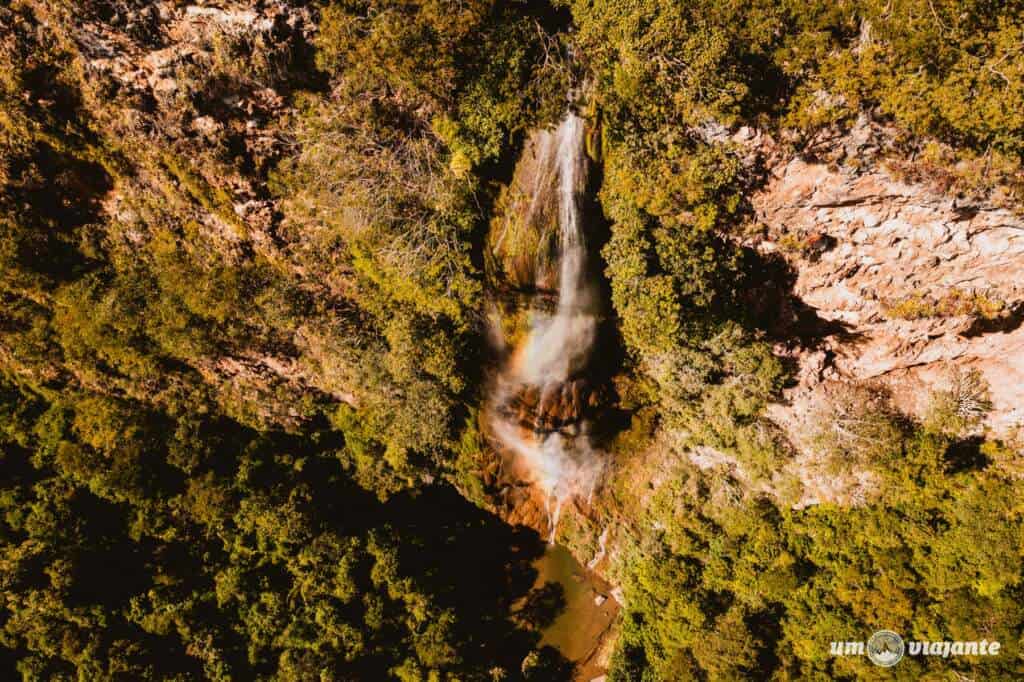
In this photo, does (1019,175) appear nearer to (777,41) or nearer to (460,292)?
(777,41)

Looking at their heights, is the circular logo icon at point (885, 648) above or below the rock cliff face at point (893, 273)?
below

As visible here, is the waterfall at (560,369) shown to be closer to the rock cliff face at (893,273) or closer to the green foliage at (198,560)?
the rock cliff face at (893,273)

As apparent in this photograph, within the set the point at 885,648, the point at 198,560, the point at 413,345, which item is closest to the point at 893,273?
the point at 885,648

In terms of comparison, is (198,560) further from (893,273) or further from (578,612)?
(893,273)

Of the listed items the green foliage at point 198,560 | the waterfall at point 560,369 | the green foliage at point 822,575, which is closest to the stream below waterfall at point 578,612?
the green foliage at point 822,575

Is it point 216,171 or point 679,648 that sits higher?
point 216,171

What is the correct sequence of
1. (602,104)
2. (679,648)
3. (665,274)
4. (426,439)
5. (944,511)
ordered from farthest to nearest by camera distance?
1. (679,648)
2. (426,439)
3. (944,511)
4. (665,274)
5. (602,104)

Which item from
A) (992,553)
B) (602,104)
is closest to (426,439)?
(602,104)
